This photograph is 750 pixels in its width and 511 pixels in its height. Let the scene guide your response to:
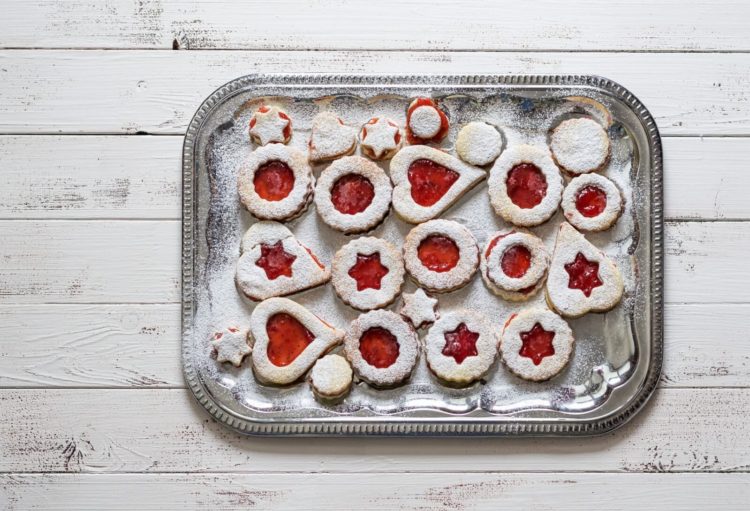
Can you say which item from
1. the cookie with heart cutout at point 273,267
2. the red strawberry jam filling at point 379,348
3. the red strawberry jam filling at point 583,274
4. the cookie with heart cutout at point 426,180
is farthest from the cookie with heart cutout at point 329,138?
the red strawberry jam filling at point 583,274

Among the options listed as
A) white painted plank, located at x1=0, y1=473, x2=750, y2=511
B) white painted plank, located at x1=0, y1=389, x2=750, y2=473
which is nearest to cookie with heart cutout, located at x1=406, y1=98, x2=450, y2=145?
white painted plank, located at x1=0, y1=389, x2=750, y2=473

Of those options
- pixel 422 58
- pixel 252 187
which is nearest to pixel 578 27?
pixel 422 58

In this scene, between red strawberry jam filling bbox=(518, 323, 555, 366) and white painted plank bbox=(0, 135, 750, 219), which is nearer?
red strawberry jam filling bbox=(518, 323, 555, 366)

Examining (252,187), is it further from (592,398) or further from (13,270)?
(592,398)

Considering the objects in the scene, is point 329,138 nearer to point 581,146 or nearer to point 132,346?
point 581,146

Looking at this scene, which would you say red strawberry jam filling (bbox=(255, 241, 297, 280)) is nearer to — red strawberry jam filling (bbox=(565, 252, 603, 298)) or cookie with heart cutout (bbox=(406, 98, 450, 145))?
cookie with heart cutout (bbox=(406, 98, 450, 145))
